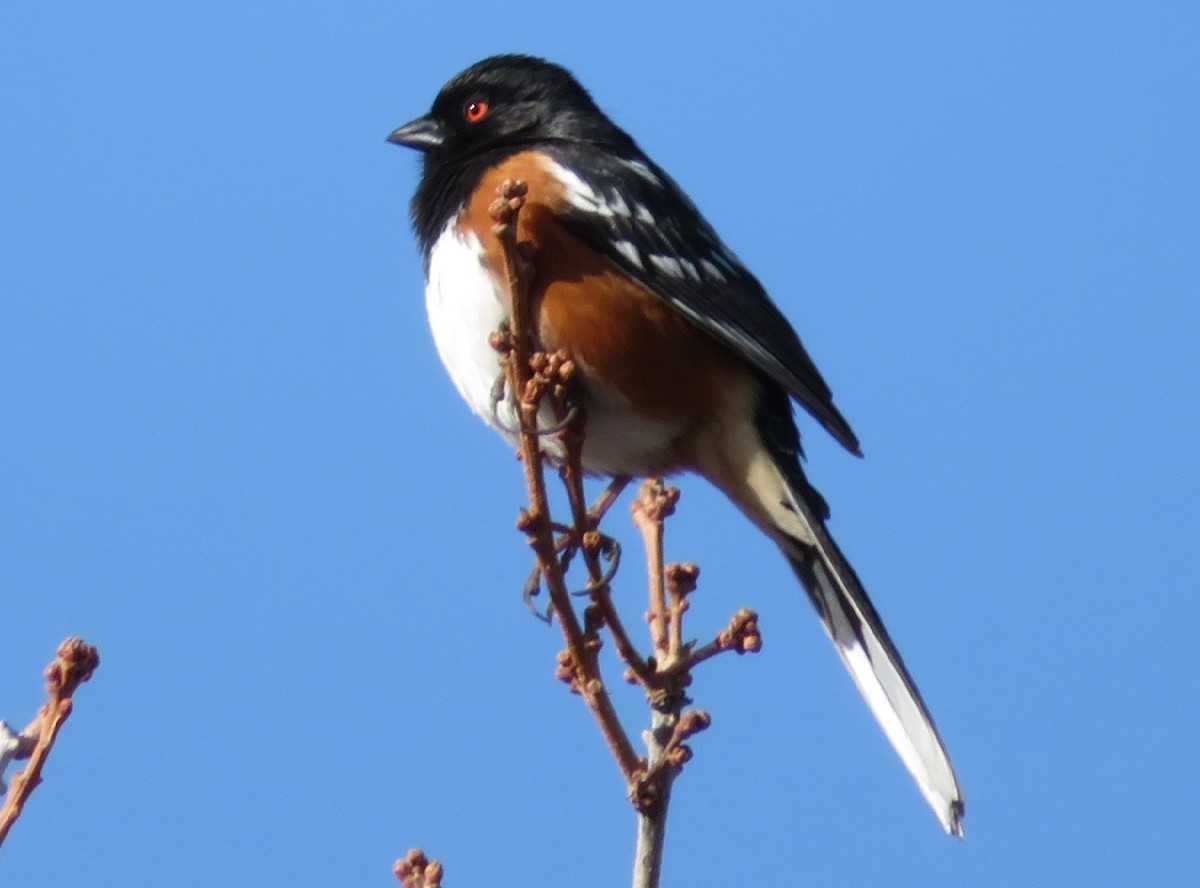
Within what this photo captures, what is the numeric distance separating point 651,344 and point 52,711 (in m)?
2.04

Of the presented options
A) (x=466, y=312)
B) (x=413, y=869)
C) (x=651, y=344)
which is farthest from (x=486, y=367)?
(x=413, y=869)

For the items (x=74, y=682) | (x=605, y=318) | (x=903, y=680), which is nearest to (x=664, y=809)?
(x=74, y=682)

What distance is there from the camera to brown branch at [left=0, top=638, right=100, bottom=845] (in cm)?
141

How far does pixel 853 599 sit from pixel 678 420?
539 mm

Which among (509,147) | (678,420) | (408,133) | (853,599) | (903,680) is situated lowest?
(903,680)

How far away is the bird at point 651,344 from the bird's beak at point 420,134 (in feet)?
1.01

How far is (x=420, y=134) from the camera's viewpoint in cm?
412

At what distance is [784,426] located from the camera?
11.9ft

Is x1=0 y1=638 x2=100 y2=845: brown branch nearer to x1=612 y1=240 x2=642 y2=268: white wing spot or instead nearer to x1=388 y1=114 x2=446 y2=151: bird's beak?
x1=612 y1=240 x2=642 y2=268: white wing spot

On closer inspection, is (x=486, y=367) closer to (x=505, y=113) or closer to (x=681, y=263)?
(x=681, y=263)

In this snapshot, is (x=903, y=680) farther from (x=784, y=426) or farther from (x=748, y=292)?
(x=748, y=292)

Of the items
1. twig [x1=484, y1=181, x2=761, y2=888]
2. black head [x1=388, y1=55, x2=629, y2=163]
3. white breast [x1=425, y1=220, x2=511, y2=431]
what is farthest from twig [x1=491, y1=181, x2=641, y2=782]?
black head [x1=388, y1=55, x2=629, y2=163]

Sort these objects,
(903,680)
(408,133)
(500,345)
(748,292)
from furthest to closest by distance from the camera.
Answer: (408,133) → (748,292) → (903,680) → (500,345)

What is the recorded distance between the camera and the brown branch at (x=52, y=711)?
4.63 ft
